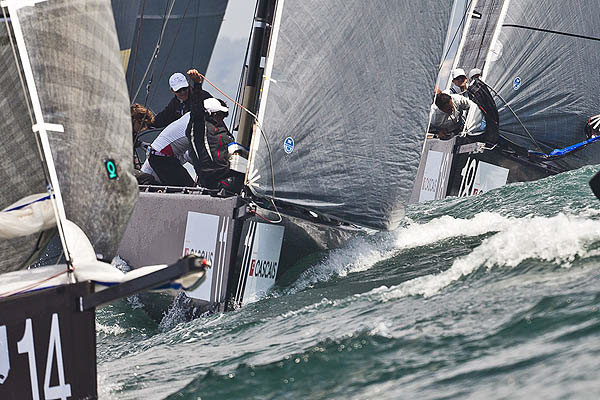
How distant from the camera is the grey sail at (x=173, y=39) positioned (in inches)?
441

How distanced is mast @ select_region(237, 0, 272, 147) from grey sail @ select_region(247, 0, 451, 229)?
373mm

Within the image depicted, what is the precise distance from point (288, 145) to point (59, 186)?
6.19 ft

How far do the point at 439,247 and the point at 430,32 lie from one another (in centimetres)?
132

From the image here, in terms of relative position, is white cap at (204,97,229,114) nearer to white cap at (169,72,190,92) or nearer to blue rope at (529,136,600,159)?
white cap at (169,72,190,92)

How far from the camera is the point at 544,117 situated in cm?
899

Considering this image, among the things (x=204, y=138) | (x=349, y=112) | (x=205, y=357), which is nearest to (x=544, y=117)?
(x=349, y=112)

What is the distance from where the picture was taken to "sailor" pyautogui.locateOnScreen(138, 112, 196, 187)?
19.7ft

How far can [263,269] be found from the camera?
514cm

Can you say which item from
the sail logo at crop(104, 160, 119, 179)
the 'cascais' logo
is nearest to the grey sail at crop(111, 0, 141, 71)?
the 'cascais' logo

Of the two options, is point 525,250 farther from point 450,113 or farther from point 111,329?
point 450,113

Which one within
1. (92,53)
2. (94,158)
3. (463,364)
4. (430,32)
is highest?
(430,32)

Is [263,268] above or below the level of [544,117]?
below

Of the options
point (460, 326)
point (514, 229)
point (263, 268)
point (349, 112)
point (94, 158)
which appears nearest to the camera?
point (460, 326)

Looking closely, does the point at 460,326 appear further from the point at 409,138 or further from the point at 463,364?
the point at 409,138
